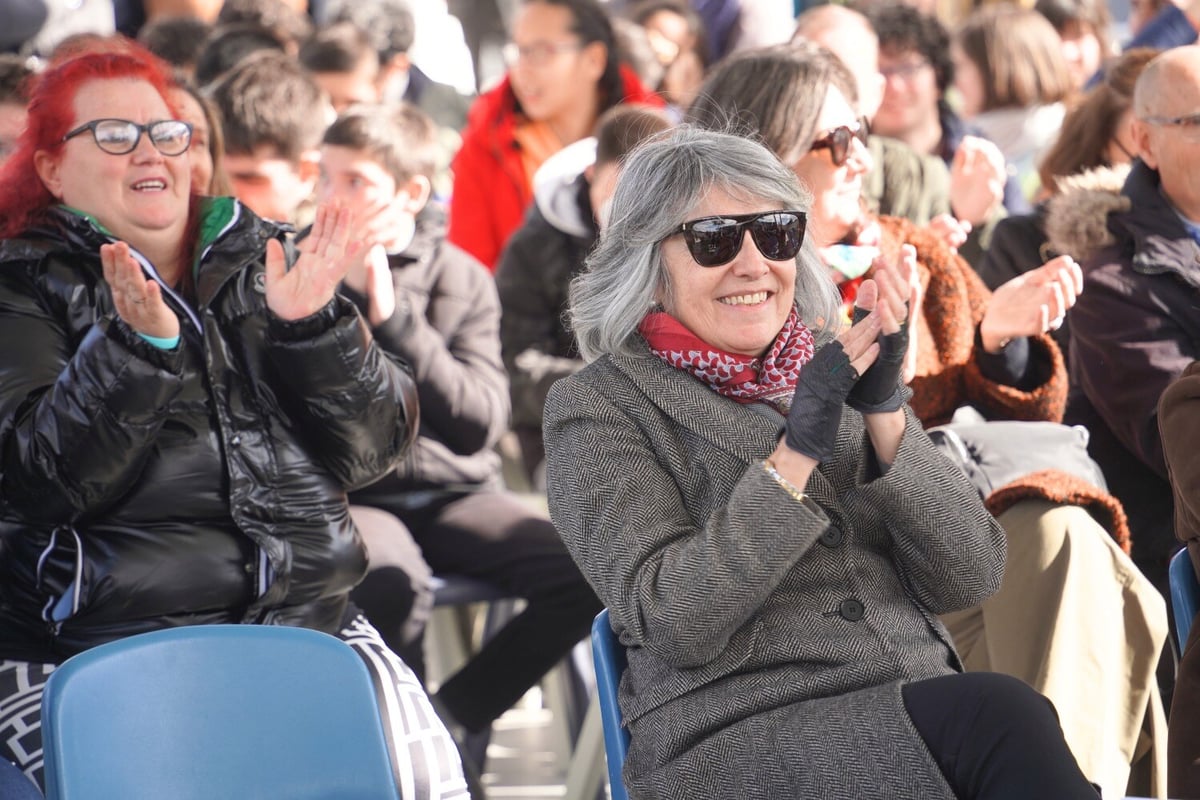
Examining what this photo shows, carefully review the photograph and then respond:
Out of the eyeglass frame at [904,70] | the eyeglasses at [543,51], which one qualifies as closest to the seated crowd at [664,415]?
the eyeglasses at [543,51]

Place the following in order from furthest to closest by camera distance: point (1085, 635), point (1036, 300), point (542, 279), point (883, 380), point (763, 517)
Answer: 1. point (542, 279)
2. point (1036, 300)
3. point (1085, 635)
4. point (883, 380)
5. point (763, 517)

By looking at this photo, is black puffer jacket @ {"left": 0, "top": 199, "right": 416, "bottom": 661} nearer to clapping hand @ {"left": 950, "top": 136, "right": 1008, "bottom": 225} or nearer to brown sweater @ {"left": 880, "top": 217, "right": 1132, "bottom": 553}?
brown sweater @ {"left": 880, "top": 217, "right": 1132, "bottom": 553}

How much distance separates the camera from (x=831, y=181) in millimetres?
3211

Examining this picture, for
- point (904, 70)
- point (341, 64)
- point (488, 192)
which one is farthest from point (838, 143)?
point (341, 64)

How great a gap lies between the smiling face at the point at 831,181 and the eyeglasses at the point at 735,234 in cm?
75

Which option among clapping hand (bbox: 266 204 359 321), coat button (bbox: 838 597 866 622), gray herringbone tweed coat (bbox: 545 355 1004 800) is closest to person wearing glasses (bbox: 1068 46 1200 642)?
gray herringbone tweed coat (bbox: 545 355 1004 800)

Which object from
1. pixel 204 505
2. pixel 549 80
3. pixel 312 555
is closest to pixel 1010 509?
pixel 312 555

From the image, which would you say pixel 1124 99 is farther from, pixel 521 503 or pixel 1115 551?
pixel 521 503

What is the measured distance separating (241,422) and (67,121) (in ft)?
2.30

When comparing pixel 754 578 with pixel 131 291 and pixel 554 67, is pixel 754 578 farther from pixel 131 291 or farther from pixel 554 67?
pixel 554 67

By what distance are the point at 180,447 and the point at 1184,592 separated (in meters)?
1.84

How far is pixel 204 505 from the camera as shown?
2771mm

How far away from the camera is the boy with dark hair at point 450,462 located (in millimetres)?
3850

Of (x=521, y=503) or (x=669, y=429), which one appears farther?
(x=521, y=503)
